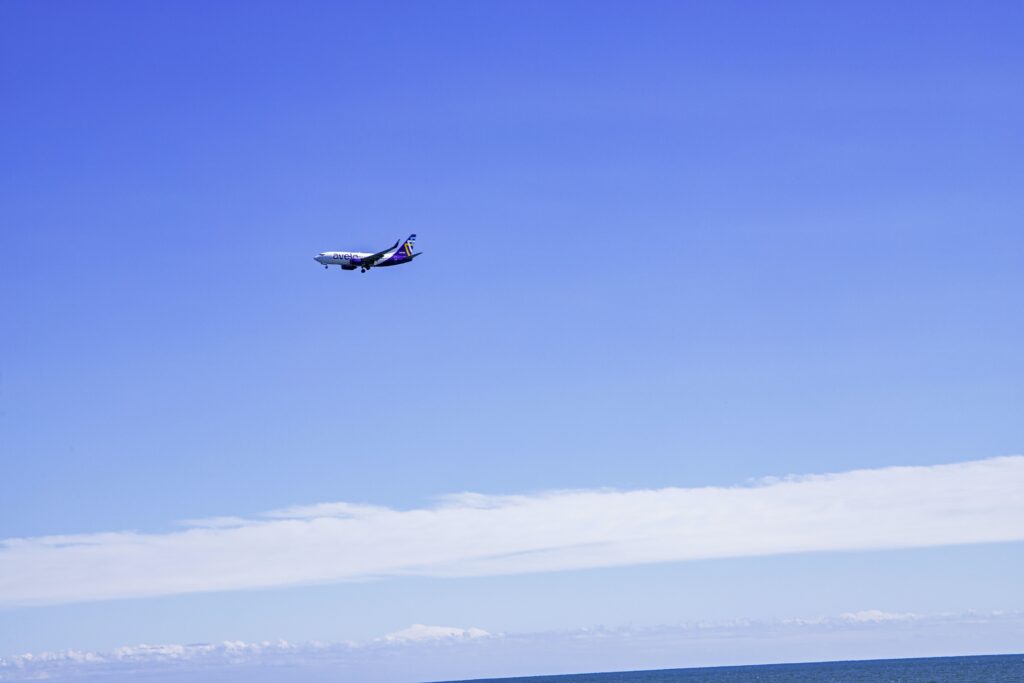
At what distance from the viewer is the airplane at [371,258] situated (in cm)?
18562

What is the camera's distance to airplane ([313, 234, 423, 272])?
185625 millimetres

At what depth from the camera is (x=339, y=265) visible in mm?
191125

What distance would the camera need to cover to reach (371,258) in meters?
185

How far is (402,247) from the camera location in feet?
614

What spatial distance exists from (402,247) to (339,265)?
1178 centimetres
